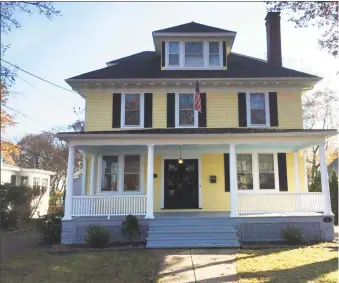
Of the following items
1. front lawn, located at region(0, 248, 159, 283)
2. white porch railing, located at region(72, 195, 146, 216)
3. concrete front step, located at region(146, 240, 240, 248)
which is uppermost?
white porch railing, located at region(72, 195, 146, 216)

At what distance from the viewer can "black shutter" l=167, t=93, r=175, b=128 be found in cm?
1323

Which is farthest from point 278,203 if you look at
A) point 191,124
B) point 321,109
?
point 321,109

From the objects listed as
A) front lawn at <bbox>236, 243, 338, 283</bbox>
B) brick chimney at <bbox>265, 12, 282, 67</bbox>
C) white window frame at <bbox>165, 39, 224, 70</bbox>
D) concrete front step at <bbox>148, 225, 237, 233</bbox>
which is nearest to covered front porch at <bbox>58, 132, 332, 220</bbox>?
concrete front step at <bbox>148, 225, 237, 233</bbox>

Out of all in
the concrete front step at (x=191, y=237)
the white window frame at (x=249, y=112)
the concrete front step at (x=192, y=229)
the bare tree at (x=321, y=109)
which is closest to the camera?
the concrete front step at (x=191, y=237)

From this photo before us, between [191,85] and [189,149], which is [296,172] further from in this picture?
[191,85]

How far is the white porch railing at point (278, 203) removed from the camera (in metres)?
11.2

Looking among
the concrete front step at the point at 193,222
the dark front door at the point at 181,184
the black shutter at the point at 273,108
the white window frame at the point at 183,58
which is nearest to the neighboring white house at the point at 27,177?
the dark front door at the point at 181,184

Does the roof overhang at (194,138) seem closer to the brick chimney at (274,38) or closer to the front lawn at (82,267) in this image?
the front lawn at (82,267)

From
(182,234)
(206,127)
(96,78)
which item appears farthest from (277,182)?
(96,78)

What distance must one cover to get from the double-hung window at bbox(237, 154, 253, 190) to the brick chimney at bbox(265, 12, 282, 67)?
15.2ft

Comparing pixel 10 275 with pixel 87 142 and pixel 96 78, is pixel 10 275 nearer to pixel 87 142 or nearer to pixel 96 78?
pixel 87 142

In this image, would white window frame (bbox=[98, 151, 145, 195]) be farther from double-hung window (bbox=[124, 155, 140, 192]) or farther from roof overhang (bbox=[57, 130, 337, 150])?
roof overhang (bbox=[57, 130, 337, 150])

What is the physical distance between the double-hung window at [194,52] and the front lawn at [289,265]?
8267 millimetres

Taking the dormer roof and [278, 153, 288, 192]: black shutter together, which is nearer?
[278, 153, 288, 192]: black shutter
